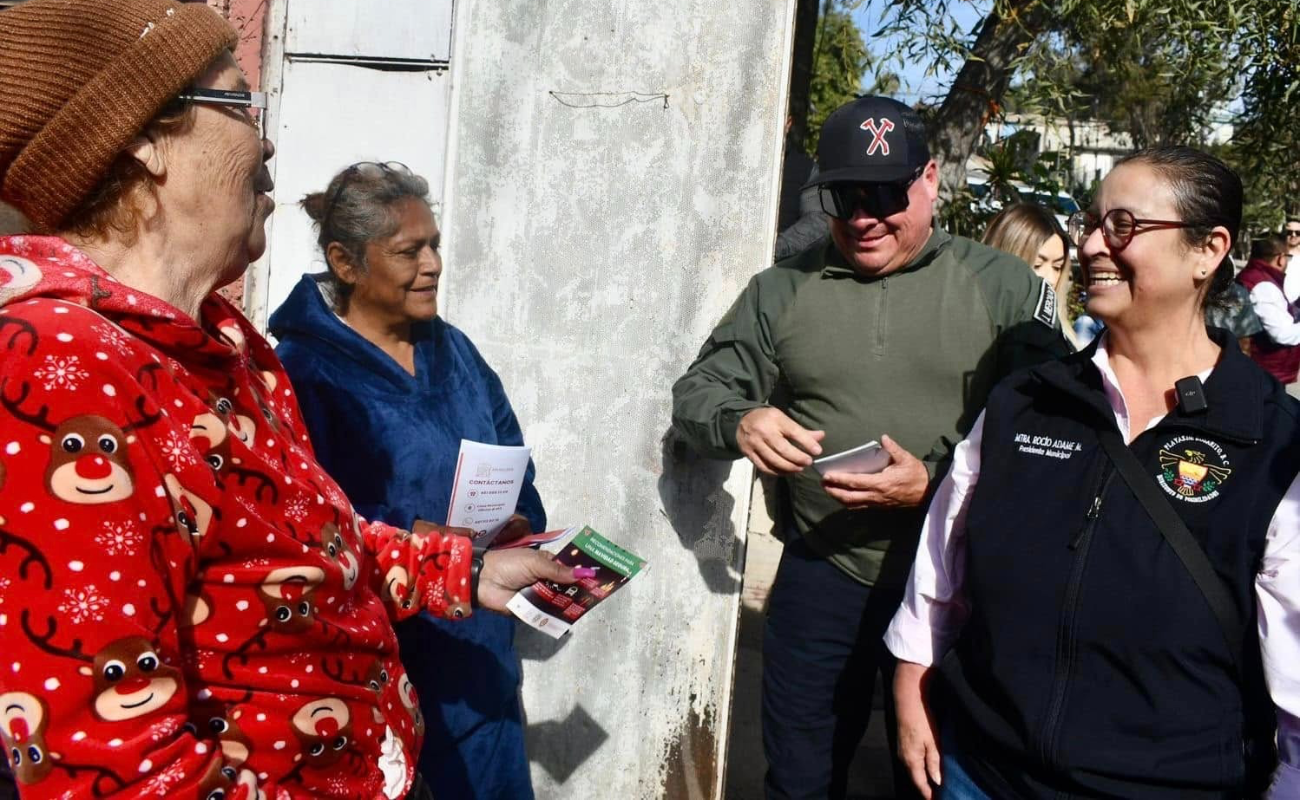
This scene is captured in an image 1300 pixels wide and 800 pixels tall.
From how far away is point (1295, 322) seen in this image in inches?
284

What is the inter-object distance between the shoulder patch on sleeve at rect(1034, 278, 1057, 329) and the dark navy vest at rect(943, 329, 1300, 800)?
2.49ft

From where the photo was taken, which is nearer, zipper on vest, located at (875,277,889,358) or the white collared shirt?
the white collared shirt

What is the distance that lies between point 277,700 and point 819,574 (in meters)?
1.85

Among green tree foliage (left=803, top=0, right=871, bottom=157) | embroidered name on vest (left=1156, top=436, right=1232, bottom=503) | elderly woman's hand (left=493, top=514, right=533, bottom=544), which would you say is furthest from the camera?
green tree foliage (left=803, top=0, right=871, bottom=157)

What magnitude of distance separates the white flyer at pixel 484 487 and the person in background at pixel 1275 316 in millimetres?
5745

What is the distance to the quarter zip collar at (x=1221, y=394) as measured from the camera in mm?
2012

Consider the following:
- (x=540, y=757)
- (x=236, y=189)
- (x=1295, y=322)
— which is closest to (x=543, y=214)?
(x=540, y=757)

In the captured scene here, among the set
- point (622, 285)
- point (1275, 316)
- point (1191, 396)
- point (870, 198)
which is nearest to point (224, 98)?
point (1191, 396)

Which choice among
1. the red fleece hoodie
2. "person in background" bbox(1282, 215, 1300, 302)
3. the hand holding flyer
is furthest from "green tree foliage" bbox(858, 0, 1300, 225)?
the red fleece hoodie

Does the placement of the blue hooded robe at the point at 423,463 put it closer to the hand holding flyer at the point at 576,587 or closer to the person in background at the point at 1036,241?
the hand holding flyer at the point at 576,587

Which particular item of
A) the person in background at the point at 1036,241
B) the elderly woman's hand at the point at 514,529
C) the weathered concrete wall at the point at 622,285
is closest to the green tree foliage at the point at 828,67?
the person in background at the point at 1036,241

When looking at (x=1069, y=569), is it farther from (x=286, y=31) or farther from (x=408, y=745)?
(x=286, y=31)

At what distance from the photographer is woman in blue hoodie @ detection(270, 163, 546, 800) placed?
2752 millimetres

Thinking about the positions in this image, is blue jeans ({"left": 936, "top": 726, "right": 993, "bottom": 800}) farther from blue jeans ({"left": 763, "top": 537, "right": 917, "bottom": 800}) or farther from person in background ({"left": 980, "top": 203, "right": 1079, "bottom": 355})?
person in background ({"left": 980, "top": 203, "right": 1079, "bottom": 355})
